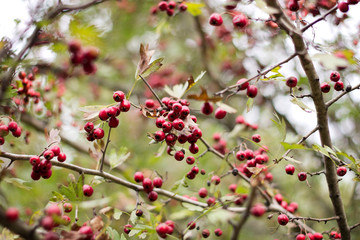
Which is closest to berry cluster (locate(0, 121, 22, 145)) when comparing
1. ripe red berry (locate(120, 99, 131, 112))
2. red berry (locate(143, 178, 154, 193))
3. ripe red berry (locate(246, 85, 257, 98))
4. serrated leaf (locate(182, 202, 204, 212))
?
ripe red berry (locate(120, 99, 131, 112))

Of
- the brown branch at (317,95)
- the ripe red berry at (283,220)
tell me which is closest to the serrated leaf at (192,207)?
the ripe red berry at (283,220)

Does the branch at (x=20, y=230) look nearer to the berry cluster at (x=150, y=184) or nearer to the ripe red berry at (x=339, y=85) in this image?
the berry cluster at (x=150, y=184)

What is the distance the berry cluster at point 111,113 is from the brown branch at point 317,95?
1.03m

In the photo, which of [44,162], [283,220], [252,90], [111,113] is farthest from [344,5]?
[44,162]

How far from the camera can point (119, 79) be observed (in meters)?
6.51

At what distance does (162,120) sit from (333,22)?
7.22 feet

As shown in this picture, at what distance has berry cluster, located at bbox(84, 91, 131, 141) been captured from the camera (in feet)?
5.94

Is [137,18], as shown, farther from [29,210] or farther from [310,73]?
[310,73]

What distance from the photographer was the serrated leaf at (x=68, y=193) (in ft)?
6.20

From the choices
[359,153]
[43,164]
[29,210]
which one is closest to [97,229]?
[43,164]

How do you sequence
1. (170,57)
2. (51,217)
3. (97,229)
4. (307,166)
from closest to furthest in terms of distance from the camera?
(51,217)
(97,229)
(307,166)
(170,57)

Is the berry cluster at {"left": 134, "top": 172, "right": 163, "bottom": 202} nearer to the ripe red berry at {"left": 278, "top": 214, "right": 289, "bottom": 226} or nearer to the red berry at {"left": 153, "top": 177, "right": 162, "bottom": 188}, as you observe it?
the red berry at {"left": 153, "top": 177, "right": 162, "bottom": 188}

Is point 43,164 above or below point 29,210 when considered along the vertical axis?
above

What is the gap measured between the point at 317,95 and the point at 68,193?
1.74m
